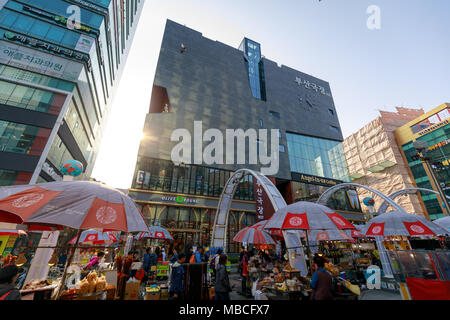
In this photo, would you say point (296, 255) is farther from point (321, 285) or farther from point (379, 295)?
point (379, 295)

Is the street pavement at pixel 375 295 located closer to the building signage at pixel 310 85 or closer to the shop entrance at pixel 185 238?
the shop entrance at pixel 185 238

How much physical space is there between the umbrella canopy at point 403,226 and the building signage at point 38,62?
107 feet

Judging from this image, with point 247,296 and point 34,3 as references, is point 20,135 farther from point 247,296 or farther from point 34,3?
point 247,296

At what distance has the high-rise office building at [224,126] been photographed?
84.2 ft

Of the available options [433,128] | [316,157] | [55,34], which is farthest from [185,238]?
[433,128]

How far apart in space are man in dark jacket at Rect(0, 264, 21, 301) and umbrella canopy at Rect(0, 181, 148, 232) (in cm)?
82

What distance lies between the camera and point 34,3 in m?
26.5

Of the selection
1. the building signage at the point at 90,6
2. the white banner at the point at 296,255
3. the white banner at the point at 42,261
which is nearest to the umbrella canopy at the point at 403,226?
the white banner at the point at 296,255

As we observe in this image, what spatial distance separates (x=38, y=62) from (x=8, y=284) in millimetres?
30483

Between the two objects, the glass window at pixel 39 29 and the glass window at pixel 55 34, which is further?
the glass window at pixel 55 34

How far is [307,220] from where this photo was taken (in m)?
6.04

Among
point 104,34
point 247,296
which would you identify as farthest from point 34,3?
point 247,296

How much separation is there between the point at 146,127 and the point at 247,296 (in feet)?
81.4

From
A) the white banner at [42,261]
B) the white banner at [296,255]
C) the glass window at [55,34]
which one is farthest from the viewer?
the glass window at [55,34]
